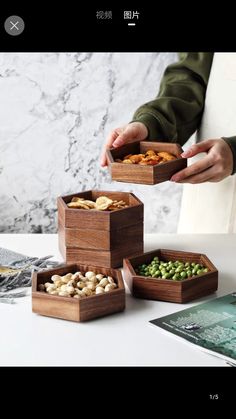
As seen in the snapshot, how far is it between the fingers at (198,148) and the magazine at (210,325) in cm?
40

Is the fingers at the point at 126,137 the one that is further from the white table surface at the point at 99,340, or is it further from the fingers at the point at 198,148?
the white table surface at the point at 99,340

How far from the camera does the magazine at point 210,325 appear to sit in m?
1.30

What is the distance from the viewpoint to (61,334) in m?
1.38

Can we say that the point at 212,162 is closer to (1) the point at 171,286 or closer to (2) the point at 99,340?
(1) the point at 171,286

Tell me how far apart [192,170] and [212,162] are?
0.40 ft

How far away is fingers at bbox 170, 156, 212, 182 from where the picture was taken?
173cm

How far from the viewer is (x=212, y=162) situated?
188 cm

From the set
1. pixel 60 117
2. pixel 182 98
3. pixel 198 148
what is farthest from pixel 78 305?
pixel 60 117

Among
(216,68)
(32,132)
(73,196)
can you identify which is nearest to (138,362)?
(73,196)
